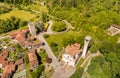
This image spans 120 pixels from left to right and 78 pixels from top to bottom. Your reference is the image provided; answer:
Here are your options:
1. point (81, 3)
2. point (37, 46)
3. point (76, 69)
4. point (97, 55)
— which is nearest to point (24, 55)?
point (37, 46)

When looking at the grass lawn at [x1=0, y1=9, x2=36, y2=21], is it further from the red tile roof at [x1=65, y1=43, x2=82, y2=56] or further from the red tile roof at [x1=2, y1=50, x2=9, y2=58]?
the red tile roof at [x1=65, y1=43, x2=82, y2=56]

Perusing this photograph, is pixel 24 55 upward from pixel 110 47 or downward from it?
downward

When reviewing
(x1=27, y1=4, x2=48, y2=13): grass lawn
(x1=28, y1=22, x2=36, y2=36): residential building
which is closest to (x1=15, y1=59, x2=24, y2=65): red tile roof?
(x1=28, y1=22, x2=36, y2=36): residential building

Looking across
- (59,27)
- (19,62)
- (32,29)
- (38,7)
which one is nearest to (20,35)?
(32,29)

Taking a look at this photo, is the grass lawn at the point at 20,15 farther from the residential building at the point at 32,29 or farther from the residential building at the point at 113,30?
the residential building at the point at 113,30

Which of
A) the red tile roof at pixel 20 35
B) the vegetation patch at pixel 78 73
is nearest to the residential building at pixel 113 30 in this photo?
the vegetation patch at pixel 78 73

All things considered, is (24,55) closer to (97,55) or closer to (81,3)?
(97,55)

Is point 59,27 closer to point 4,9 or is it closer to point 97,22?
point 97,22
